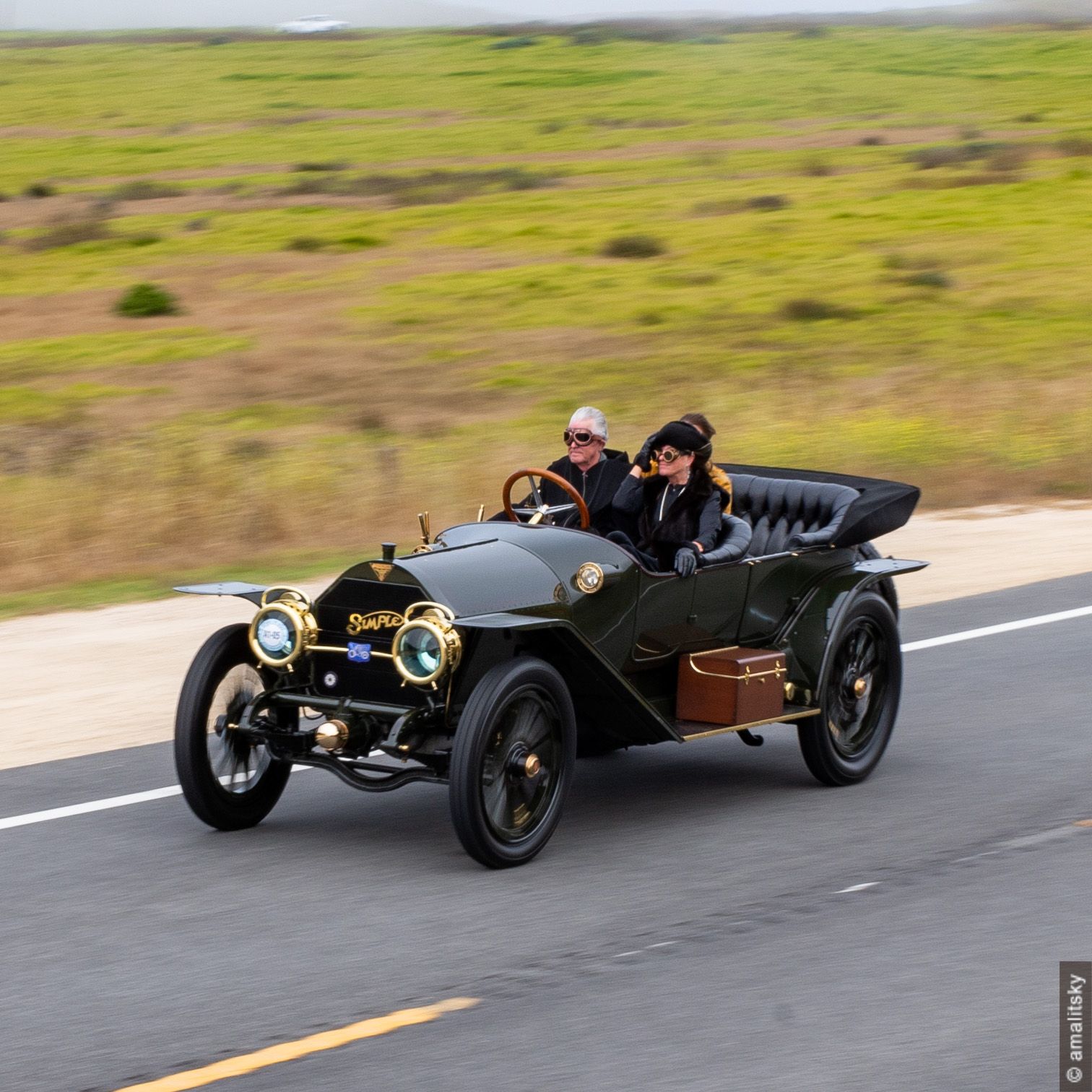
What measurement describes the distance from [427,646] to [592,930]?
1107 mm

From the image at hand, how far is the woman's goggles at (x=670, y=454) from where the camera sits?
7.36 m

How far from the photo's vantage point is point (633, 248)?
120 ft

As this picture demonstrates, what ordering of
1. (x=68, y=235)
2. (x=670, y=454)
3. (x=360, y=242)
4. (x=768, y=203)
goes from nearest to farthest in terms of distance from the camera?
(x=670, y=454), (x=360, y=242), (x=68, y=235), (x=768, y=203)

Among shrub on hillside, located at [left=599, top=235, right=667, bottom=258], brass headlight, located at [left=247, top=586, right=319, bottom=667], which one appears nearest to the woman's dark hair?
brass headlight, located at [left=247, top=586, right=319, bottom=667]

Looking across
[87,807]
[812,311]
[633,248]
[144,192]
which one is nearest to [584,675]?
[87,807]

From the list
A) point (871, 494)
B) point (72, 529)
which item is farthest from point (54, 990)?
point (72, 529)

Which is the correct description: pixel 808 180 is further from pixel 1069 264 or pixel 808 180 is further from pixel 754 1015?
pixel 754 1015

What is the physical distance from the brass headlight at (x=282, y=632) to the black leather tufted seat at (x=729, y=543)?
1587 millimetres

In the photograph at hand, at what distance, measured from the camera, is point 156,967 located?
17.6 ft

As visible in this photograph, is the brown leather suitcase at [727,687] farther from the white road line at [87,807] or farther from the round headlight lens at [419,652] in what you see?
the white road line at [87,807]

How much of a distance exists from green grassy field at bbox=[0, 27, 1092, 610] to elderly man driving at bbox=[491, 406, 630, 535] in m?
5.15

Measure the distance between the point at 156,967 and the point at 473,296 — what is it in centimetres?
2716

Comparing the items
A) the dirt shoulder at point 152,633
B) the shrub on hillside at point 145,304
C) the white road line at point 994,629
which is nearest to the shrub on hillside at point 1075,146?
the shrub on hillside at point 145,304

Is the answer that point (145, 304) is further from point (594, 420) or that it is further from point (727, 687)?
point (727, 687)
